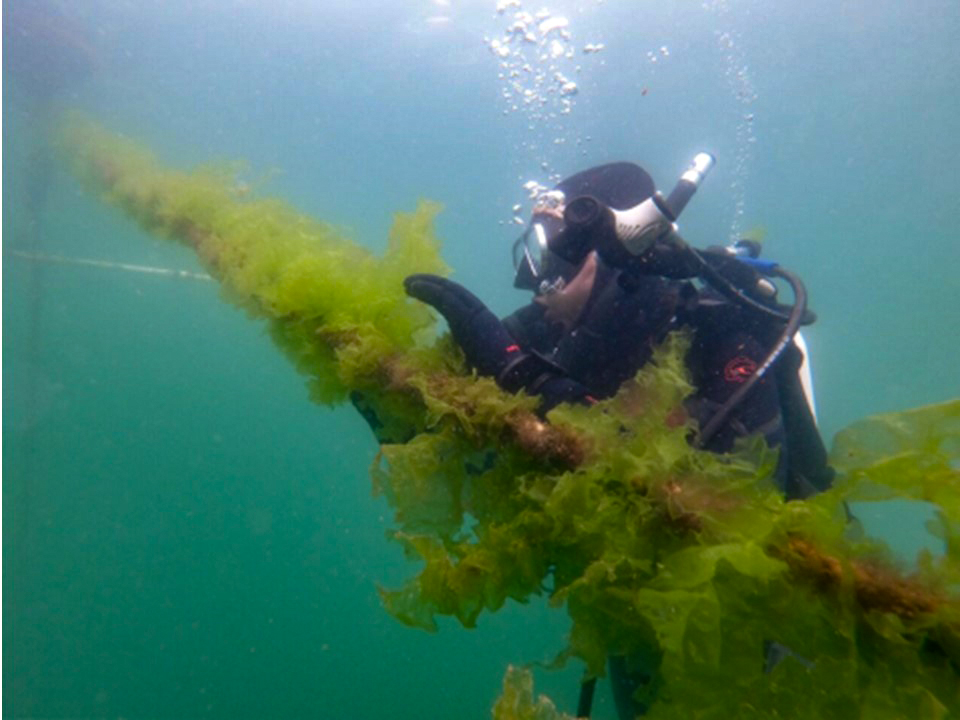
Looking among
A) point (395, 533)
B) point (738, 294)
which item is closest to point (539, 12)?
point (738, 294)

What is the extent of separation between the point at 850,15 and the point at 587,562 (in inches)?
893

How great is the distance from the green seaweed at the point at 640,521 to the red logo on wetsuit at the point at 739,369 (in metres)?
1.21

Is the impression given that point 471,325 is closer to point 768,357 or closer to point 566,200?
point 768,357

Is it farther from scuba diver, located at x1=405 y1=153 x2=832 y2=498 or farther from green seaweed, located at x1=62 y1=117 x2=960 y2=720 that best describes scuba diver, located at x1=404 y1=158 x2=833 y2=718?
green seaweed, located at x1=62 y1=117 x2=960 y2=720

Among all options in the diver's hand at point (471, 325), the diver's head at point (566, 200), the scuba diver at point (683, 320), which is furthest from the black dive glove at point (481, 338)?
the diver's head at point (566, 200)

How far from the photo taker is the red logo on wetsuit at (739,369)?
3.44 meters

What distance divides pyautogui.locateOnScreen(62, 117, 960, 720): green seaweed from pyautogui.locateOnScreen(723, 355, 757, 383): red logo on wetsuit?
1.21 m

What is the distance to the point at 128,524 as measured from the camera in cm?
4672

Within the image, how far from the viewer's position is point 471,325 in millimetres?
2420

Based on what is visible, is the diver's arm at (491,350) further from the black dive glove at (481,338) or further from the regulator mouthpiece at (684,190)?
the regulator mouthpiece at (684,190)

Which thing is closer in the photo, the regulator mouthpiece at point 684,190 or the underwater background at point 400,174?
the regulator mouthpiece at point 684,190

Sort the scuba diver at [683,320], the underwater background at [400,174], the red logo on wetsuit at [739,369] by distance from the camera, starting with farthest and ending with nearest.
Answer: the underwater background at [400,174] < the red logo on wetsuit at [739,369] < the scuba diver at [683,320]

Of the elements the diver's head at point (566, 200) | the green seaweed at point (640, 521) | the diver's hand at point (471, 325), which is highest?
the diver's head at point (566, 200)

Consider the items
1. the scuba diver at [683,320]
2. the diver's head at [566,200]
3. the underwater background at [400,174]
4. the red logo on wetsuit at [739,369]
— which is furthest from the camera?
the underwater background at [400,174]
